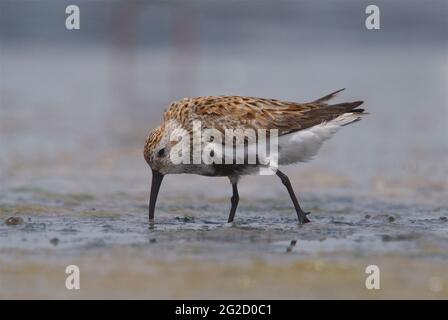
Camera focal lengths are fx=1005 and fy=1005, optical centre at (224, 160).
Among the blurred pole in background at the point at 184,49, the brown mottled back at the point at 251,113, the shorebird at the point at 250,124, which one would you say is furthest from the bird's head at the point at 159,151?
the blurred pole in background at the point at 184,49

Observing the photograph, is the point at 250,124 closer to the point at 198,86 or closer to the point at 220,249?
the point at 220,249

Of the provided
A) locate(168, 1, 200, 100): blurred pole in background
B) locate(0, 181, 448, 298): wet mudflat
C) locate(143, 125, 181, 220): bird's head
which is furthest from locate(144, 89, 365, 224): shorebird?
locate(168, 1, 200, 100): blurred pole in background

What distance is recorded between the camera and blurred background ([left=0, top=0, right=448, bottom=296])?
537 inches

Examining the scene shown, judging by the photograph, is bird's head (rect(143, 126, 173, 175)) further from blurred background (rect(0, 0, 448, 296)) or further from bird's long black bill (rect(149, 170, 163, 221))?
blurred background (rect(0, 0, 448, 296))

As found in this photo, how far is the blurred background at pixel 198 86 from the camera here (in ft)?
44.8

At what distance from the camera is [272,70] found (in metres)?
23.7

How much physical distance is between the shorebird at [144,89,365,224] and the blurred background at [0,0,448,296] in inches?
36.3

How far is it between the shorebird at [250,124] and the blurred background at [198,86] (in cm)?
92

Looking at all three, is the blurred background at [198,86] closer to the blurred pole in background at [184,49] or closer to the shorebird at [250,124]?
the blurred pole in background at [184,49]

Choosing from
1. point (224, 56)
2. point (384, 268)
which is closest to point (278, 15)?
point (224, 56)

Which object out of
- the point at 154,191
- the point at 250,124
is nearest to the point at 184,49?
the point at 154,191

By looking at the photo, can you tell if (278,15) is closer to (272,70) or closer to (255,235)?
(272,70)

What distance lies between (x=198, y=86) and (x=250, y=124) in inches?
440
